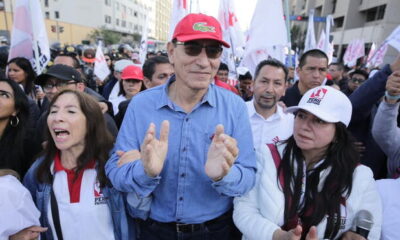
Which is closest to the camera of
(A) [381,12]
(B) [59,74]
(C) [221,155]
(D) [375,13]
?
(C) [221,155]

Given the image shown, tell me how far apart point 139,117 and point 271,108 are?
4.86 ft

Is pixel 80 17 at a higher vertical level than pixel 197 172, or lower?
higher

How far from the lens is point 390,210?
63.8 inches

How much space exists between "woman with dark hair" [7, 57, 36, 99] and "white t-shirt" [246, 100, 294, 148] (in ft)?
10.7

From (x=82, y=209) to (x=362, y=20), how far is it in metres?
37.2

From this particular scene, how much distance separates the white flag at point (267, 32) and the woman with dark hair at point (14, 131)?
9.63ft

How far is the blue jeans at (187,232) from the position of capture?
169 centimetres

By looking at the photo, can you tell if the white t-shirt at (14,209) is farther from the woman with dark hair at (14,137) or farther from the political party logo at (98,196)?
the political party logo at (98,196)

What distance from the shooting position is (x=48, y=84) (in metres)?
2.88

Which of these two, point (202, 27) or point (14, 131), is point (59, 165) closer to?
point (14, 131)

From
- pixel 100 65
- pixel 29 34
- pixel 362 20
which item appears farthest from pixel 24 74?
pixel 362 20

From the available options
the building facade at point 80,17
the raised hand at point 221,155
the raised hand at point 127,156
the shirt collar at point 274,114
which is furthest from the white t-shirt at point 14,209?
the building facade at point 80,17

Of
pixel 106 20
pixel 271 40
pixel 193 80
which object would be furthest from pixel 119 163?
pixel 106 20

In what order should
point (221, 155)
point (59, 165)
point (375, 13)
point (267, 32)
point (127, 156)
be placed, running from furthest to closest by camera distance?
point (375, 13), point (267, 32), point (59, 165), point (127, 156), point (221, 155)
